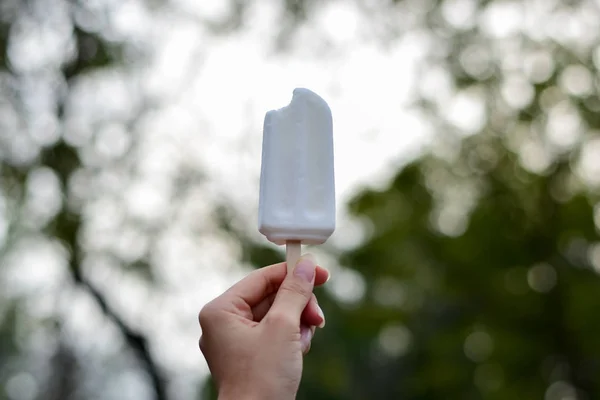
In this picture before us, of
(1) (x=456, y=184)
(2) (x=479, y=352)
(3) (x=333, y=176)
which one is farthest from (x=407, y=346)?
(3) (x=333, y=176)

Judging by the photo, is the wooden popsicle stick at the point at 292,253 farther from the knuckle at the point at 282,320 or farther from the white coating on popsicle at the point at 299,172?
the knuckle at the point at 282,320

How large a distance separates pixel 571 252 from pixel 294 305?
14.5m

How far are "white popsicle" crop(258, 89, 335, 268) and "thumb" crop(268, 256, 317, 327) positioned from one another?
313 mm

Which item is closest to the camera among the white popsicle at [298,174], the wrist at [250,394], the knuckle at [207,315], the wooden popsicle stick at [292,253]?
the wrist at [250,394]

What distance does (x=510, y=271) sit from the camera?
16219 millimetres

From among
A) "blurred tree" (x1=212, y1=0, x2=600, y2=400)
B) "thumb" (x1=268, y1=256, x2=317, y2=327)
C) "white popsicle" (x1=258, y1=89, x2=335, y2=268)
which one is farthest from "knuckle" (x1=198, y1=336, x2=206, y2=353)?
"blurred tree" (x1=212, y1=0, x2=600, y2=400)

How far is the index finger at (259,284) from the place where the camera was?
2.40m

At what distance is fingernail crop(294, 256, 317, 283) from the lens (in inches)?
93.0

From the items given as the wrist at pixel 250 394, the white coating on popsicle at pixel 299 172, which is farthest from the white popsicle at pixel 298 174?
the wrist at pixel 250 394

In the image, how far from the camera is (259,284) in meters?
2.44

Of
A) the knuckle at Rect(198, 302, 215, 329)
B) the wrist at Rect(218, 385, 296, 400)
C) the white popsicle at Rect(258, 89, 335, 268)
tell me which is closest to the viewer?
the wrist at Rect(218, 385, 296, 400)

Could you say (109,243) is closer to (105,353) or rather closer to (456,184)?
(105,353)

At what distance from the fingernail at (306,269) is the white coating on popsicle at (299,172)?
31 cm

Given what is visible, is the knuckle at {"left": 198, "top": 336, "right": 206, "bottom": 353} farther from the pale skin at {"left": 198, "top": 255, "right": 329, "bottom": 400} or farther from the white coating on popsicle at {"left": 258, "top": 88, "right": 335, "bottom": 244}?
the white coating on popsicle at {"left": 258, "top": 88, "right": 335, "bottom": 244}
